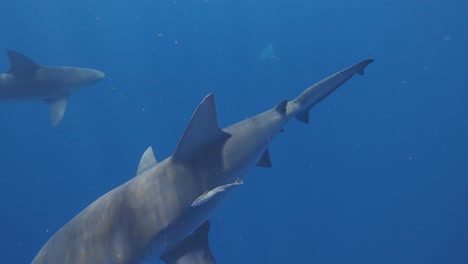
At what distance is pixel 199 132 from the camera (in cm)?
459

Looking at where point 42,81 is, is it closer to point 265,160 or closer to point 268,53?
point 265,160

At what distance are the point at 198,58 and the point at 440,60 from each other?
17.2 m

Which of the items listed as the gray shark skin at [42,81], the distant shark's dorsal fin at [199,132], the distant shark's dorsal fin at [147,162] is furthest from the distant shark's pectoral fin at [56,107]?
the distant shark's dorsal fin at [199,132]

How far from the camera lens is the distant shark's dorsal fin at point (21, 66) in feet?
29.9

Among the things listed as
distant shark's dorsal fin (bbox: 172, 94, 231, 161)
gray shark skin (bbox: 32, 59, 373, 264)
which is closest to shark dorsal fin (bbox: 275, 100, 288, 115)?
gray shark skin (bbox: 32, 59, 373, 264)

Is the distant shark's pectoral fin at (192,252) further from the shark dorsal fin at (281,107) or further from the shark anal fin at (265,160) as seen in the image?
the shark dorsal fin at (281,107)

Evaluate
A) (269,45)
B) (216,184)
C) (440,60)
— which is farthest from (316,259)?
(440,60)

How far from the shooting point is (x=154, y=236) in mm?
4051

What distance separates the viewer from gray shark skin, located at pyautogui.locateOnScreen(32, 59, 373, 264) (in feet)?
12.6

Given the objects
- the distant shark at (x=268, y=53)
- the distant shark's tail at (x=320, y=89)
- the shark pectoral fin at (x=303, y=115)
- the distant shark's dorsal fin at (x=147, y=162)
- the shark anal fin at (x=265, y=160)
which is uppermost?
the distant shark at (x=268, y=53)

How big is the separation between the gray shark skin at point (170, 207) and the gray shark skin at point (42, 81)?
6.39m

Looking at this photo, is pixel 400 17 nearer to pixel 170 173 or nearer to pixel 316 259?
pixel 316 259

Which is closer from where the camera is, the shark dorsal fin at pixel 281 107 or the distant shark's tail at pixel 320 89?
the shark dorsal fin at pixel 281 107

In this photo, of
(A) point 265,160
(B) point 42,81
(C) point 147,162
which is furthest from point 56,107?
(A) point 265,160
